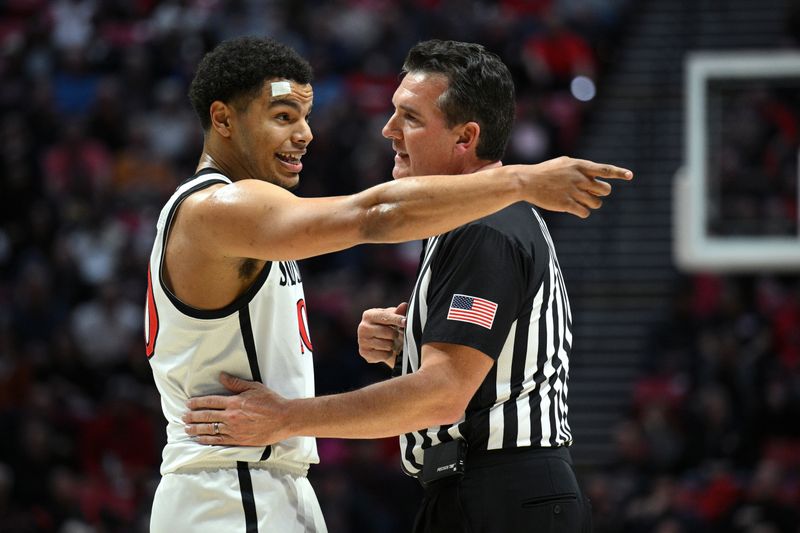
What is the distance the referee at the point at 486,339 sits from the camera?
12.8 feet

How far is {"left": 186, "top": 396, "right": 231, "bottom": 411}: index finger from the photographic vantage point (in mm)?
3955

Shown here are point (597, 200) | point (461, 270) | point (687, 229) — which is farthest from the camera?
point (687, 229)

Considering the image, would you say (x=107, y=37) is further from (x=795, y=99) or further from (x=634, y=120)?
(x=795, y=99)

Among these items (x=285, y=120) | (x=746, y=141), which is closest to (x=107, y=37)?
(x=746, y=141)

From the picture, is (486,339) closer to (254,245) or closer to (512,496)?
(512,496)

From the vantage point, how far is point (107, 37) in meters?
15.8

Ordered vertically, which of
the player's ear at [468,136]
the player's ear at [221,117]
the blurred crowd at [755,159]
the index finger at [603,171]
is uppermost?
the blurred crowd at [755,159]

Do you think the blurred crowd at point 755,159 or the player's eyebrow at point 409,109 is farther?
the blurred crowd at point 755,159

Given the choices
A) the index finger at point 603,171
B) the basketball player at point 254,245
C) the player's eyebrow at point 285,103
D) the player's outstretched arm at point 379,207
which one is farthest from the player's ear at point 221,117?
the index finger at point 603,171

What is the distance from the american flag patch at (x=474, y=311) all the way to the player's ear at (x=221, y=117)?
1.06 meters

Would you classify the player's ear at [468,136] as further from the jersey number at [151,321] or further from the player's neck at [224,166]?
the jersey number at [151,321]

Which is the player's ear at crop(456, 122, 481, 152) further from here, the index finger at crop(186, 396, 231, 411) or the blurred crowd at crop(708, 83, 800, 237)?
the blurred crowd at crop(708, 83, 800, 237)

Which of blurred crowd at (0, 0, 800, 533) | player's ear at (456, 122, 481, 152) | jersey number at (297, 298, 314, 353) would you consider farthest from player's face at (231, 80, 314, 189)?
blurred crowd at (0, 0, 800, 533)

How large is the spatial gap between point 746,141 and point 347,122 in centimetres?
483
